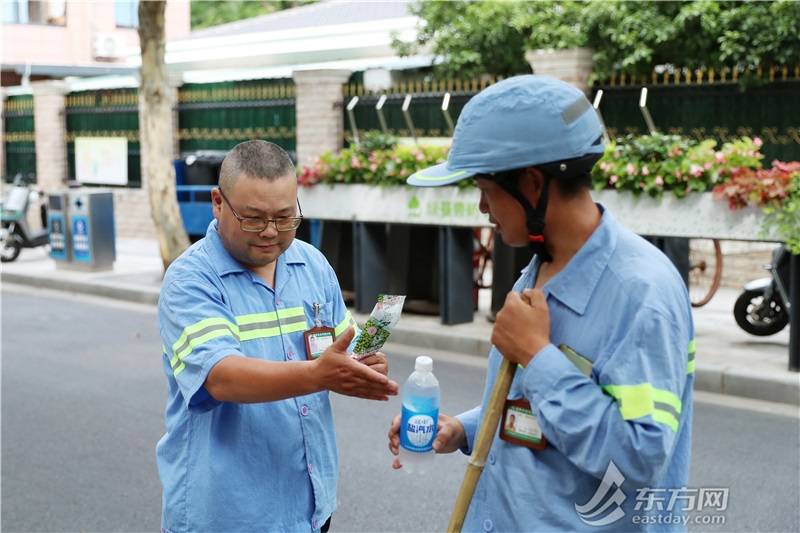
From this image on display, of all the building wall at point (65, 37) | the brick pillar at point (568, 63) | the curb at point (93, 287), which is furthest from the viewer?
the building wall at point (65, 37)

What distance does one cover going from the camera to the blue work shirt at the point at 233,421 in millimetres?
2824

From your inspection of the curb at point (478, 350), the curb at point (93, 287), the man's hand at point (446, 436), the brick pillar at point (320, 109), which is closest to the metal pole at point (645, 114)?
the curb at point (478, 350)

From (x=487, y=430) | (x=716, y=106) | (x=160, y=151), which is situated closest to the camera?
(x=487, y=430)

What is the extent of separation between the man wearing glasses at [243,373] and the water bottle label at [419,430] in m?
0.16

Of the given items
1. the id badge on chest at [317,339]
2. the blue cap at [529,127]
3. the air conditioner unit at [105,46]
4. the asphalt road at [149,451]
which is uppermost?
the air conditioner unit at [105,46]

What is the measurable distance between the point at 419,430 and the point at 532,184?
0.73 m

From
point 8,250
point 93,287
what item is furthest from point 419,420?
point 8,250

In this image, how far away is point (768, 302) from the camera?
945cm

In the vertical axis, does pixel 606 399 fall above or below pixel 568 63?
below

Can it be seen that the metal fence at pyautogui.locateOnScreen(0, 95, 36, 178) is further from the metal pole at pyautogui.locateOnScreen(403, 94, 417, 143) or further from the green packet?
the green packet

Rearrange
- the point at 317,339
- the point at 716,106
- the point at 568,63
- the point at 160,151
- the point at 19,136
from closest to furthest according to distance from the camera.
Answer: the point at 317,339 < the point at 716,106 < the point at 568,63 < the point at 160,151 < the point at 19,136

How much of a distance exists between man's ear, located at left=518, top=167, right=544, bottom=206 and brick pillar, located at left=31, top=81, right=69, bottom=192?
21499 mm

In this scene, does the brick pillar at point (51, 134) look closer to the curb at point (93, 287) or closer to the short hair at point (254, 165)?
the curb at point (93, 287)

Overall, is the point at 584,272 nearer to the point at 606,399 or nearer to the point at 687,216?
the point at 606,399
